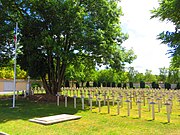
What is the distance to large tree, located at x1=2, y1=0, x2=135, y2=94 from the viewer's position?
1577 cm

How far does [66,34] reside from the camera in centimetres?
1678

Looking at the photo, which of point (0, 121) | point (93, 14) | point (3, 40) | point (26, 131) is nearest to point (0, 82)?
point (3, 40)

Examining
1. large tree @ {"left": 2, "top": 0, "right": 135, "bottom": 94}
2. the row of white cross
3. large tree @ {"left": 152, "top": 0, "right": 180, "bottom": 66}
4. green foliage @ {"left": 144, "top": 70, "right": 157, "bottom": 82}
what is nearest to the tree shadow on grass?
the row of white cross

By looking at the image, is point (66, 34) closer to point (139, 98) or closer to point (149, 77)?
point (139, 98)

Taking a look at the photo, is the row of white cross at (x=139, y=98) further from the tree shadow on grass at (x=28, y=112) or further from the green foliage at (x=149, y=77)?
the green foliage at (x=149, y=77)

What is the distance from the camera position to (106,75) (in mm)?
57844

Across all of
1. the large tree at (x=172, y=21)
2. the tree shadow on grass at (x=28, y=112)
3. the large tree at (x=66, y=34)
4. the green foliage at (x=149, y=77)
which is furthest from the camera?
the green foliage at (x=149, y=77)

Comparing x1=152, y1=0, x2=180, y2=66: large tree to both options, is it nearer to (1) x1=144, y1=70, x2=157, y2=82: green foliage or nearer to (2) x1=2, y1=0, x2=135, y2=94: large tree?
(2) x1=2, y1=0, x2=135, y2=94: large tree

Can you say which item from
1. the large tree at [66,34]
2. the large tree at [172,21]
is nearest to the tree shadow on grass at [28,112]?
the large tree at [66,34]

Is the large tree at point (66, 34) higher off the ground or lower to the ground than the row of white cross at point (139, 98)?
higher

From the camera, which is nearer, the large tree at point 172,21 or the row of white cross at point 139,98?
A: the large tree at point 172,21

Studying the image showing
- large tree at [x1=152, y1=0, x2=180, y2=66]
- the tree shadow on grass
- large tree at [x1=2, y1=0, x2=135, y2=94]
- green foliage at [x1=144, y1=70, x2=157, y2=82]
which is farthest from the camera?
green foliage at [x1=144, y1=70, x2=157, y2=82]

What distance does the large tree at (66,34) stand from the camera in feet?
51.7

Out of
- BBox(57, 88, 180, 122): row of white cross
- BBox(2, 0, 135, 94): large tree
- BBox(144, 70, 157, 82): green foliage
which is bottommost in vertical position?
BBox(57, 88, 180, 122): row of white cross
